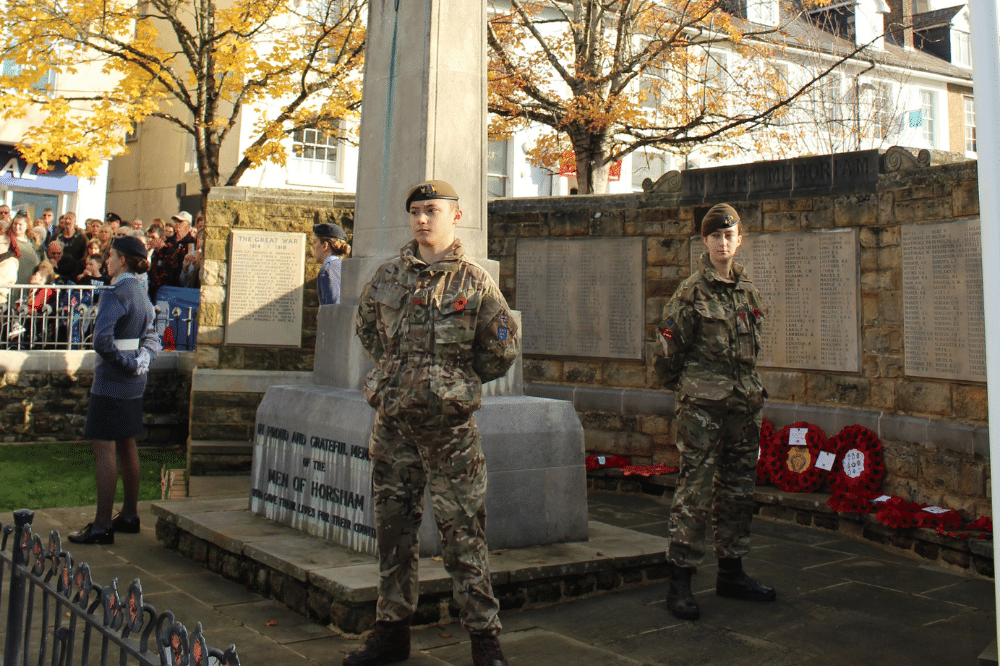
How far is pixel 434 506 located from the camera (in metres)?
3.78

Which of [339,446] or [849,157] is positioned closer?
[339,446]

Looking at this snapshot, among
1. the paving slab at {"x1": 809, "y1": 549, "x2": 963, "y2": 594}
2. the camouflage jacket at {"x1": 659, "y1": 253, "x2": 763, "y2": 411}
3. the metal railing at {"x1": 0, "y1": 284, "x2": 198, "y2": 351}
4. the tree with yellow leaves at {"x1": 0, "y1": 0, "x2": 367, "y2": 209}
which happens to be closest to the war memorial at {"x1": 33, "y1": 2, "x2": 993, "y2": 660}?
the paving slab at {"x1": 809, "y1": 549, "x2": 963, "y2": 594}

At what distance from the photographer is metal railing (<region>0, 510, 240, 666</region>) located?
202cm

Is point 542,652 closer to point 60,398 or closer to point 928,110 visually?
point 60,398

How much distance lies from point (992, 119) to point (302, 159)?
725 inches

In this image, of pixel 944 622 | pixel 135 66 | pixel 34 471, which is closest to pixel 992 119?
pixel 944 622

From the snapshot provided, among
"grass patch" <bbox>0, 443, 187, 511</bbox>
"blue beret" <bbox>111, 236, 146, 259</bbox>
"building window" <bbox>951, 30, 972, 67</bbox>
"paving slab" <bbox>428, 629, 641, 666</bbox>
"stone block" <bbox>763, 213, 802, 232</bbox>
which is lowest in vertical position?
"paving slab" <bbox>428, 629, 641, 666</bbox>

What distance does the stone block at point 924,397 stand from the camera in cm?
680

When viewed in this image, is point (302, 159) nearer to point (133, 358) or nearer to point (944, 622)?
point (133, 358)

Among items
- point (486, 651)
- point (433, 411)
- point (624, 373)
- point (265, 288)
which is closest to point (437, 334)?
point (433, 411)

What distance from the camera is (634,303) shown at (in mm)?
9070

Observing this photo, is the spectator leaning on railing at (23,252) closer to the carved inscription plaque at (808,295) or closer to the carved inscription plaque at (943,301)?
the carved inscription plaque at (808,295)

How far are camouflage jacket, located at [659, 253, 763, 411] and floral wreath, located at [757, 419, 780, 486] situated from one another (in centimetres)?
305

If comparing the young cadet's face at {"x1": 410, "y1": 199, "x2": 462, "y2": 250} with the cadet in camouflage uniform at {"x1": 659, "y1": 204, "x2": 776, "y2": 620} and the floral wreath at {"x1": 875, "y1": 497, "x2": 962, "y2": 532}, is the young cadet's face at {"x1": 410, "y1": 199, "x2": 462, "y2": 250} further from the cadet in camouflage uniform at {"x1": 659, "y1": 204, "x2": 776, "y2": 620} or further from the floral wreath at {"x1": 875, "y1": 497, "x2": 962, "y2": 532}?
the floral wreath at {"x1": 875, "y1": 497, "x2": 962, "y2": 532}
